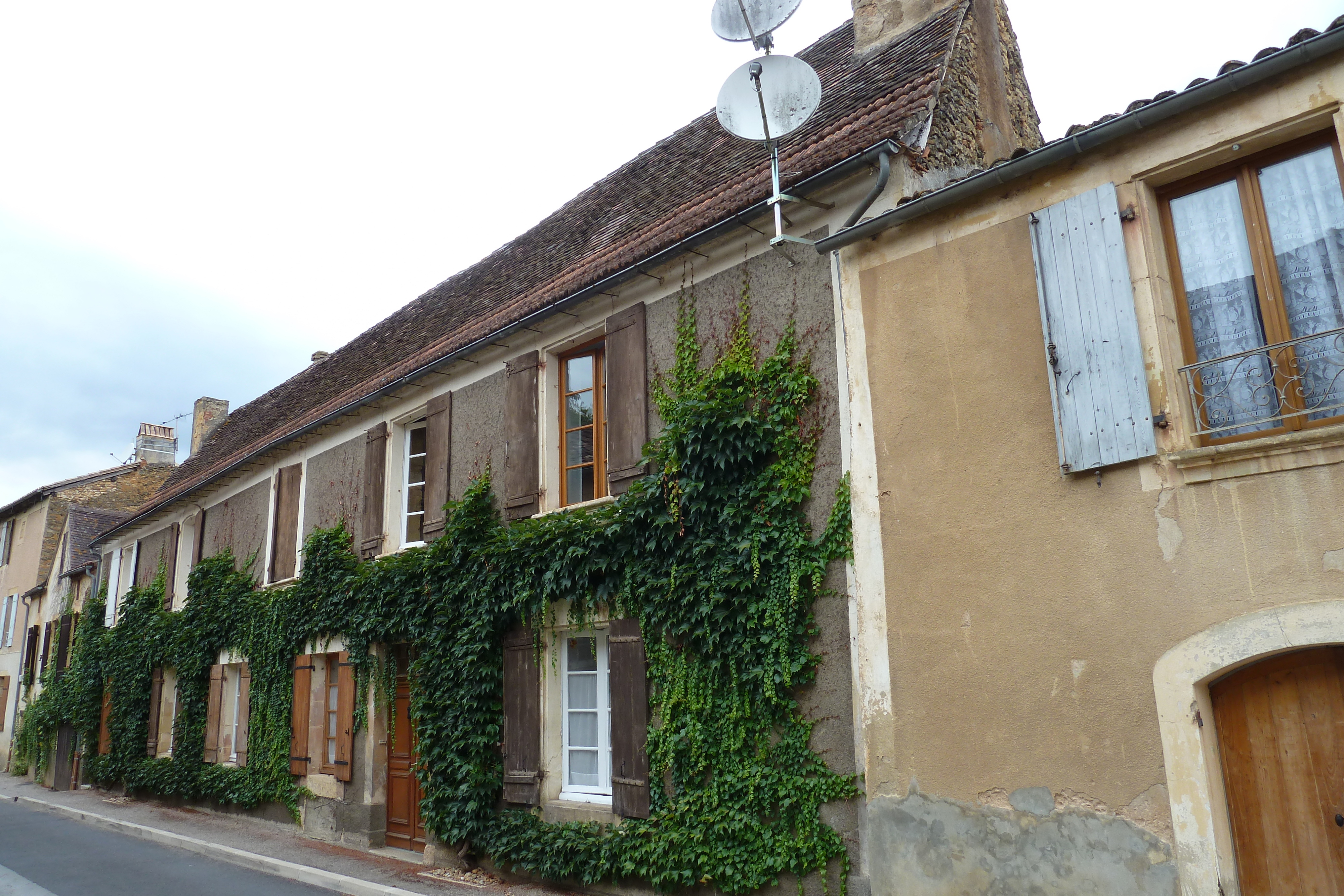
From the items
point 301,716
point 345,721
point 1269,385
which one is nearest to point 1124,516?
point 1269,385

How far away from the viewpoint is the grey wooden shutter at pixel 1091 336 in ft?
16.1

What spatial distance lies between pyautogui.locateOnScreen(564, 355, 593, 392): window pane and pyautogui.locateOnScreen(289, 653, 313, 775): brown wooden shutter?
18.4 feet

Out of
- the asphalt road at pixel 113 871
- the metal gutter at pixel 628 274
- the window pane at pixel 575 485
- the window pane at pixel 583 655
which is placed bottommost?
the asphalt road at pixel 113 871

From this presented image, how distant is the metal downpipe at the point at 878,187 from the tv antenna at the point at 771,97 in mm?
419

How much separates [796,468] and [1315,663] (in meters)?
3.27

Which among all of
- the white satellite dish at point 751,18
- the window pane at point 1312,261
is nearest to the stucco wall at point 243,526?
the white satellite dish at point 751,18

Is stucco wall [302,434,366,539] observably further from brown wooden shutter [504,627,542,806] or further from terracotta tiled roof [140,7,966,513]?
brown wooden shutter [504,627,542,806]

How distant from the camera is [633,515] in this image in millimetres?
7578

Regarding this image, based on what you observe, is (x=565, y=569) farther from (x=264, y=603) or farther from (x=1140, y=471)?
(x=264, y=603)

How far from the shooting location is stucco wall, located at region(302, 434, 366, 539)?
39.6 ft

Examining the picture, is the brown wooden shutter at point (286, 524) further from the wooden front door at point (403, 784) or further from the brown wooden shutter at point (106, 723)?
the brown wooden shutter at point (106, 723)

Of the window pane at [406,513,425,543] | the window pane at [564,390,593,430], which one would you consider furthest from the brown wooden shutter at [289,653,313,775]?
the window pane at [564,390,593,430]

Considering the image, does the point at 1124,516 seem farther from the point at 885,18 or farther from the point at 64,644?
the point at 64,644

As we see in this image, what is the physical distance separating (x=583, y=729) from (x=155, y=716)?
11557 mm
